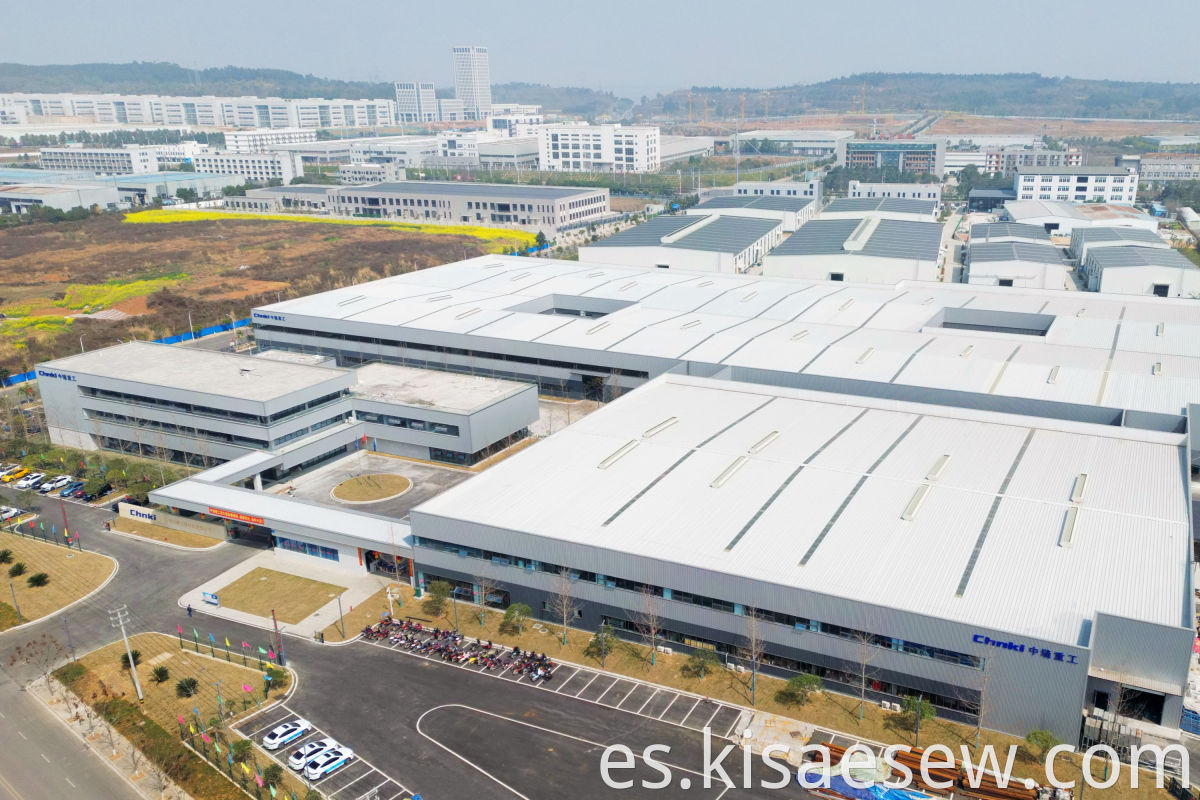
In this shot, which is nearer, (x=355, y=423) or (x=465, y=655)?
(x=465, y=655)

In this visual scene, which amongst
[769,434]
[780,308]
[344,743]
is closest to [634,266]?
[780,308]

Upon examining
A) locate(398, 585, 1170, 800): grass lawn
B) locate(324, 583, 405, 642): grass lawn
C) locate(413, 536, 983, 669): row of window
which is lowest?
locate(398, 585, 1170, 800): grass lawn

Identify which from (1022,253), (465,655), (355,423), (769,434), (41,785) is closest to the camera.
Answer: (41,785)

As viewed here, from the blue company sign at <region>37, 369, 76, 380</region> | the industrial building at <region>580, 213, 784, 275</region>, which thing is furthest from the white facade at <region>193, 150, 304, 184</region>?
the blue company sign at <region>37, 369, 76, 380</region>

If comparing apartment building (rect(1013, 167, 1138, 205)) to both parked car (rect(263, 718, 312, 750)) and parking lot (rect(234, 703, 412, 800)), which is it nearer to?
parked car (rect(263, 718, 312, 750))

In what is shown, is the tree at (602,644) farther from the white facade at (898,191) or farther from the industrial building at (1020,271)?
the white facade at (898,191)

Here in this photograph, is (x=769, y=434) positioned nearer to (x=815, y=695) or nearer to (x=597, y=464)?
(x=597, y=464)

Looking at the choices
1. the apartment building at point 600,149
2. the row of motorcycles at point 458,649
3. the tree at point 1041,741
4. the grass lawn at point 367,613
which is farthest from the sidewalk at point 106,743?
the apartment building at point 600,149
